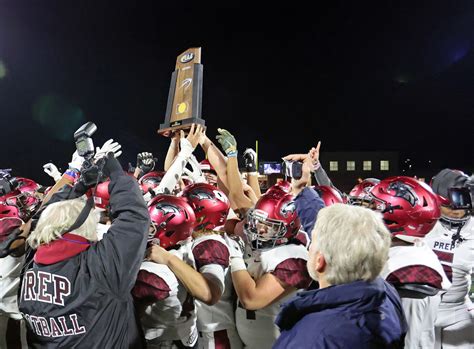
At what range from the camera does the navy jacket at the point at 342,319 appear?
1.55m

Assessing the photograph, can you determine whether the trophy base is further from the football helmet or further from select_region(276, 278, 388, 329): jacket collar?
select_region(276, 278, 388, 329): jacket collar

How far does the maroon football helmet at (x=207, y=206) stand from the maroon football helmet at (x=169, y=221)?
1.42ft

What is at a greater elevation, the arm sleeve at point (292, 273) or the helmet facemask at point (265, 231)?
the helmet facemask at point (265, 231)

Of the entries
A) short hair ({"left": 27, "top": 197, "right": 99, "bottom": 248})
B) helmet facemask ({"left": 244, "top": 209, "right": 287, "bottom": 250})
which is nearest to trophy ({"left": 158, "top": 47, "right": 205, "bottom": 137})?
helmet facemask ({"left": 244, "top": 209, "right": 287, "bottom": 250})

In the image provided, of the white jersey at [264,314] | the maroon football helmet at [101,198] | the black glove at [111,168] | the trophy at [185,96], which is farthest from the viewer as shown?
the trophy at [185,96]

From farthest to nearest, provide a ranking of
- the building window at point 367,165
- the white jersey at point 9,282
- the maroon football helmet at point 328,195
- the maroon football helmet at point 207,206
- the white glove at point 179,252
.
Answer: the building window at point 367,165, the maroon football helmet at point 328,195, the white jersey at point 9,282, the maroon football helmet at point 207,206, the white glove at point 179,252

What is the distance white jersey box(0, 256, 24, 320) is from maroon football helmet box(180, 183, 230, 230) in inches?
68.1

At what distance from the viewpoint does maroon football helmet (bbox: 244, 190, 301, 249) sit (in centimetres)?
340

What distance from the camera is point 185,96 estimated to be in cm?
561

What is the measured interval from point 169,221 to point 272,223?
0.87 metres

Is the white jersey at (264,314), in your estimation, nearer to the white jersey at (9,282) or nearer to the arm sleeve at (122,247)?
the arm sleeve at (122,247)

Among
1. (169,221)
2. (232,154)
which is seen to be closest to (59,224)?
(169,221)

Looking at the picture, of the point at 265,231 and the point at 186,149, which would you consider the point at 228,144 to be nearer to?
the point at 186,149

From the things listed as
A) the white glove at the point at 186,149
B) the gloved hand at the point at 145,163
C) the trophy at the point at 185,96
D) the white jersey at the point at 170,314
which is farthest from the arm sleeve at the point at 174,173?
the gloved hand at the point at 145,163
